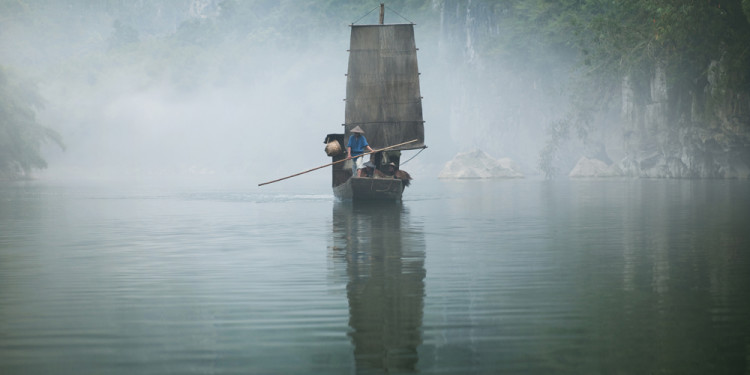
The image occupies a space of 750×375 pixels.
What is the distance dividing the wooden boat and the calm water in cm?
1644

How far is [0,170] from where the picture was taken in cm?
6500

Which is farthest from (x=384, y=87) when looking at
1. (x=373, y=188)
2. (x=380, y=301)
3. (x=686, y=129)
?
(x=380, y=301)

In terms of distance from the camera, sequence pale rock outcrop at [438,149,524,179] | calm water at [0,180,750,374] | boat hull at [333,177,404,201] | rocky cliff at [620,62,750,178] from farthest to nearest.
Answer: pale rock outcrop at [438,149,524,179] < rocky cliff at [620,62,750,178] < boat hull at [333,177,404,201] < calm water at [0,180,750,374]

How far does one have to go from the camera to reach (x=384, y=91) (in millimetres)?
33156

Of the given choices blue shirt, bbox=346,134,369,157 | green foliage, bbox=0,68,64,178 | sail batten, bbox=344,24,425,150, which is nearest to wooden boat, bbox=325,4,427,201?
sail batten, bbox=344,24,425,150

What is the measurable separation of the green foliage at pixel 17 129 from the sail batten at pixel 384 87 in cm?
4013

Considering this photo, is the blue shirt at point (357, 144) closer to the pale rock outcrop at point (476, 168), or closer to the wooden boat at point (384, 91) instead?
the wooden boat at point (384, 91)

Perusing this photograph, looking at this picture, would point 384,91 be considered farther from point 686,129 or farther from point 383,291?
point 383,291

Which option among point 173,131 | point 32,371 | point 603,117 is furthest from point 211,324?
point 173,131

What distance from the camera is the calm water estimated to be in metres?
5.79

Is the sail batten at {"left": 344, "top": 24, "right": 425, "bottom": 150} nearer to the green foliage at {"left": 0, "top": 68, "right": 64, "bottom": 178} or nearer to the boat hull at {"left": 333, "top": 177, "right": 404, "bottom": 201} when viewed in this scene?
the boat hull at {"left": 333, "top": 177, "right": 404, "bottom": 201}

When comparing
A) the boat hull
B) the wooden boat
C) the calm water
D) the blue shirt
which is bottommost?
the calm water

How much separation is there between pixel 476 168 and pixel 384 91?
4195cm

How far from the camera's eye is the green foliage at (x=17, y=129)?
2518 inches
